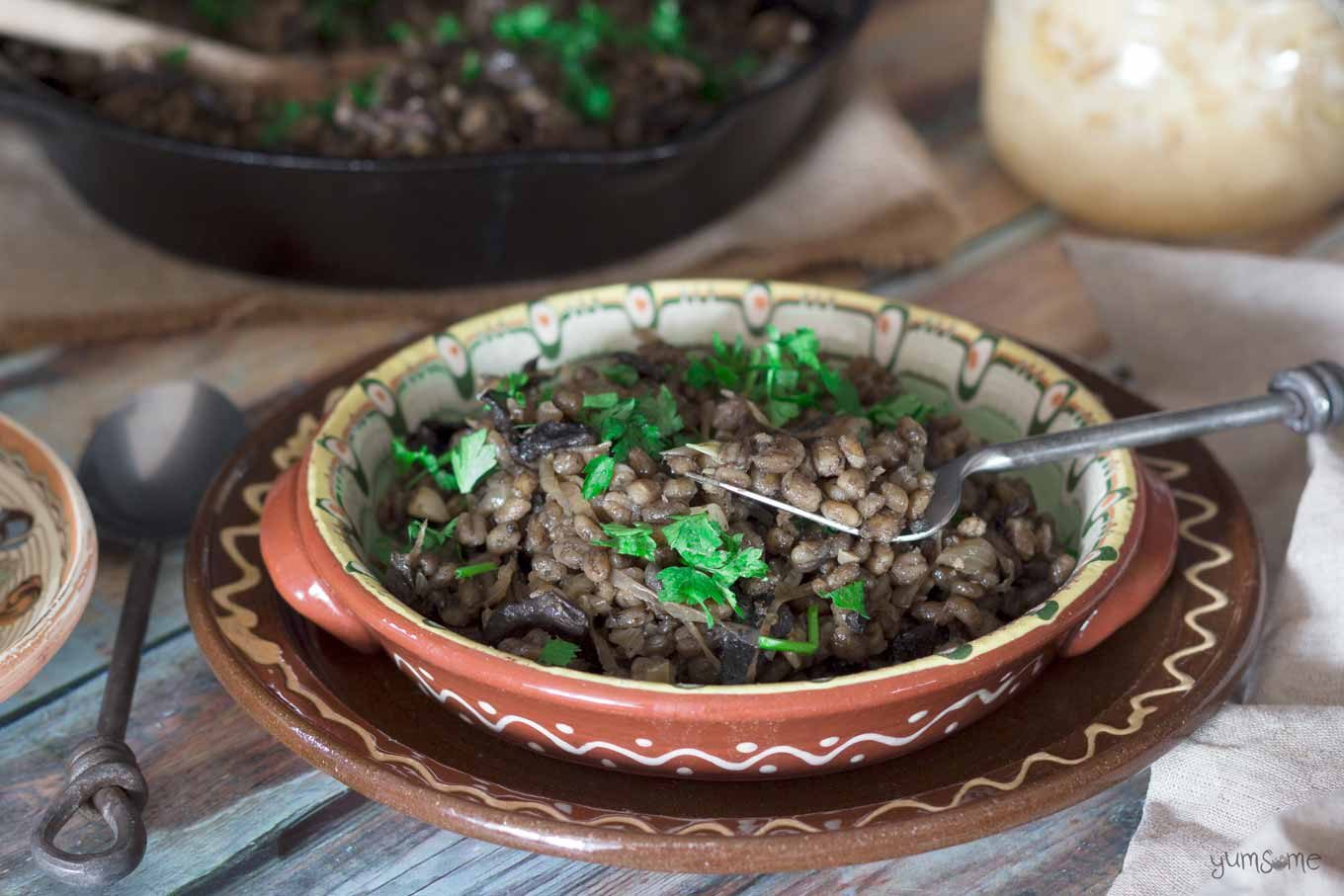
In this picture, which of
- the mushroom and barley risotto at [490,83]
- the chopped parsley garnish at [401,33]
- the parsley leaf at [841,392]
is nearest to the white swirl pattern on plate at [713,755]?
the parsley leaf at [841,392]

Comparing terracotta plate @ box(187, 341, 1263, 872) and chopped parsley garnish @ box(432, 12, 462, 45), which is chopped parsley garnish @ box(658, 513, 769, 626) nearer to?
terracotta plate @ box(187, 341, 1263, 872)

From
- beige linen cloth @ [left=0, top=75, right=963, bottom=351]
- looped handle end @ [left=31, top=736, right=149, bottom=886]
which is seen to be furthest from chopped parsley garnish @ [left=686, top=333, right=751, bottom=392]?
beige linen cloth @ [left=0, top=75, right=963, bottom=351]

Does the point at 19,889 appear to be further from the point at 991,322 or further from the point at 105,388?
the point at 991,322

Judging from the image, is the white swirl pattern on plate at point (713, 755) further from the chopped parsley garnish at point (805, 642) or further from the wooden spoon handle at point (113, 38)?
the wooden spoon handle at point (113, 38)

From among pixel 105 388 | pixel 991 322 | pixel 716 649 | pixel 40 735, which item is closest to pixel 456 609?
pixel 716 649

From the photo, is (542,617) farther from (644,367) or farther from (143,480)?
(143,480)
